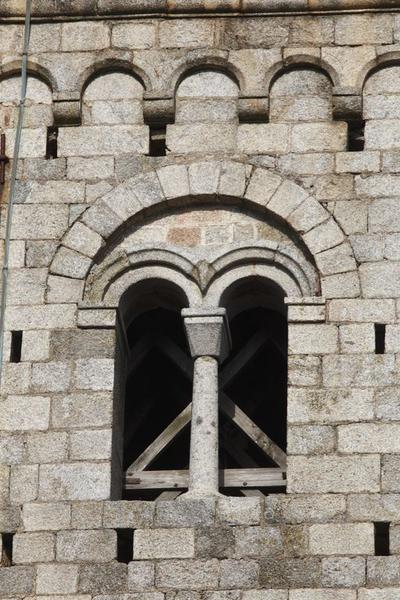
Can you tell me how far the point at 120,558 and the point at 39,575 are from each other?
1.82 ft

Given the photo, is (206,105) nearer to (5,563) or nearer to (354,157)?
(354,157)

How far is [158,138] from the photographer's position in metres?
19.8

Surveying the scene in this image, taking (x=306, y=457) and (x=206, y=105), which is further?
(x=206, y=105)

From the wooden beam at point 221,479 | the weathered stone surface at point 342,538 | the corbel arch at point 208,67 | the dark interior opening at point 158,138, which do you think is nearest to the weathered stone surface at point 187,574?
the weathered stone surface at point 342,538

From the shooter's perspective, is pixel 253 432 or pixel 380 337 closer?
pixel 380 337

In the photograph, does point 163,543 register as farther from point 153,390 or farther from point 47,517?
point 153,390

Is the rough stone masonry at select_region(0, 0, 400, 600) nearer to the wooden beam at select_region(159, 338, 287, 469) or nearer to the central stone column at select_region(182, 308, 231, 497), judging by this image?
the central stone column at select_region(182, 308, 231, 497)

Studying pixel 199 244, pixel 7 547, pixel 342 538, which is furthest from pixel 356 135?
pixel 7 547

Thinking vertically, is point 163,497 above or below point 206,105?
below

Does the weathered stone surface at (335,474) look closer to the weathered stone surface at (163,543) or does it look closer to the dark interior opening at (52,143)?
the weathered stone surface at (163,543)

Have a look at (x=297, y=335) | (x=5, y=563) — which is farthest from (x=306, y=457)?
(x=5, y=563)

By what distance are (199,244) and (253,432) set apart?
1.43 metres

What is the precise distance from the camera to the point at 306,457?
725 inches

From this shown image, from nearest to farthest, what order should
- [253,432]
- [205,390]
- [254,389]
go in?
[205,390]
[253,432]
[254,389]
